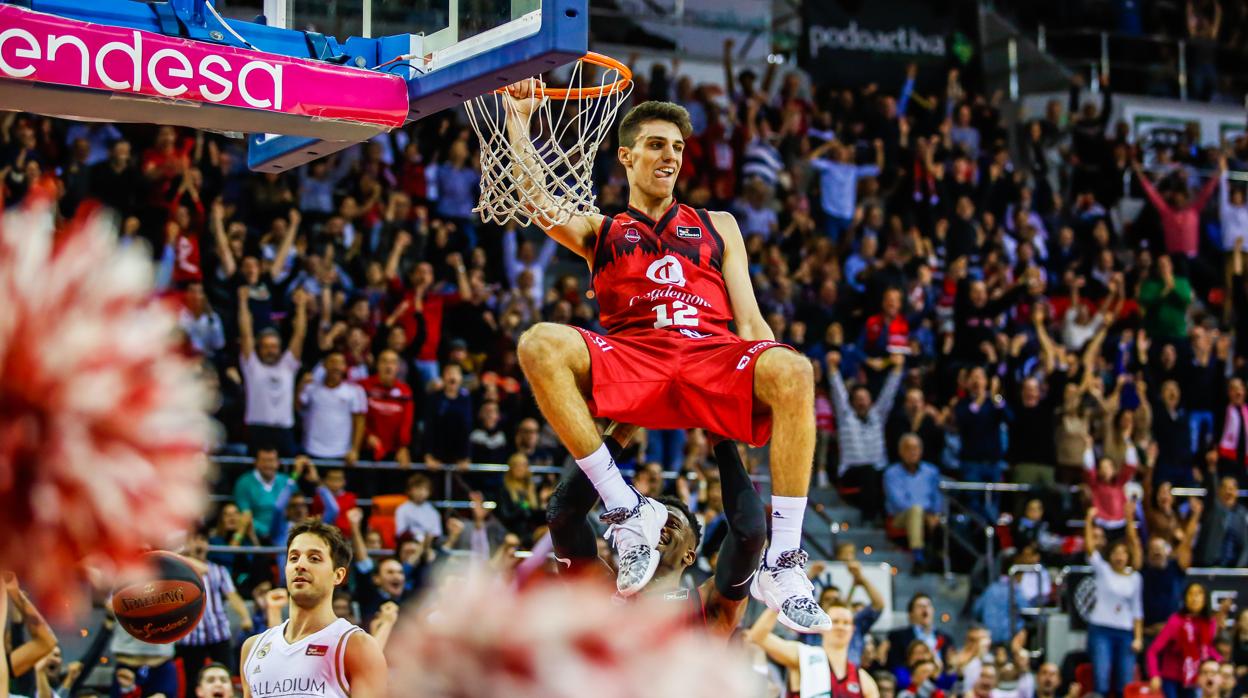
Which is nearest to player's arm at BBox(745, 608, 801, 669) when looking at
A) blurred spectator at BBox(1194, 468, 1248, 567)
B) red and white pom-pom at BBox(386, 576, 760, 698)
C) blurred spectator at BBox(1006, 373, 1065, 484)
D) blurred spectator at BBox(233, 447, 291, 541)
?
blurred spectator at BBox(233, 447, 291, 541)

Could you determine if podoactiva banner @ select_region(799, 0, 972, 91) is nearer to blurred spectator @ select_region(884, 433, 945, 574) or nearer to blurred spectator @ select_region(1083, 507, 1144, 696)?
blurred spectator @ select_region(884, 433, 945, 574)

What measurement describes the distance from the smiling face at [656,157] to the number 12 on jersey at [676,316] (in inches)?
23.1

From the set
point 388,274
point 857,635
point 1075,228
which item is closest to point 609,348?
point 857,635

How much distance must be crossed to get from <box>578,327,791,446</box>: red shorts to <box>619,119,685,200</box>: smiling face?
81 centimetres

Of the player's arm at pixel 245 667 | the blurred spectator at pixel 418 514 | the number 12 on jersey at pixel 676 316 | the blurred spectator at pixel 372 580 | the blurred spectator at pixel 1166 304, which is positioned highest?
the number 12 on jersey at pixel 676 316

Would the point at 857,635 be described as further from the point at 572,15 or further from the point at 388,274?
the point at 572,15

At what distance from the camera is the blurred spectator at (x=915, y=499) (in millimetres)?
15148

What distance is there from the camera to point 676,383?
6734 millimetres

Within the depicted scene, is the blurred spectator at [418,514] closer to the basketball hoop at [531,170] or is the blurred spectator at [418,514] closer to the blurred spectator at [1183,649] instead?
the basketball hoop at [531,170]

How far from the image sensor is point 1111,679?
14.5 metres

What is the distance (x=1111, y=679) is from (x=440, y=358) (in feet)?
22.3

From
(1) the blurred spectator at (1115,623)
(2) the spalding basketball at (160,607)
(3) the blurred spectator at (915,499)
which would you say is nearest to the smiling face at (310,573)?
(2) the spalding basketball at (160,607)

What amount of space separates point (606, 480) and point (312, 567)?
4.62 feet

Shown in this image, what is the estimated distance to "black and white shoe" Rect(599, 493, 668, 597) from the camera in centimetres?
642
